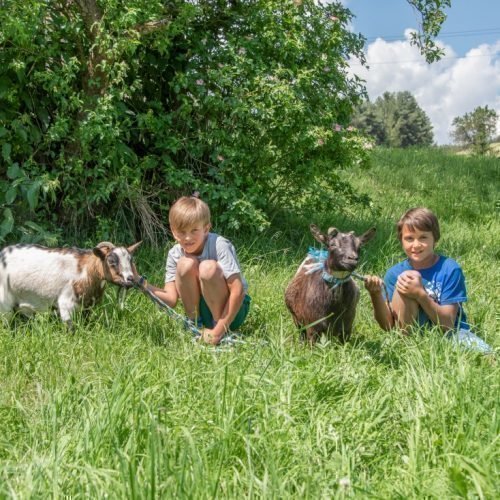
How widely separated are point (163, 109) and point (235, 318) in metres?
2.65

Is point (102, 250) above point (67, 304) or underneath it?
above

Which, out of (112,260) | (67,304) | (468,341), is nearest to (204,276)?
(112,260)

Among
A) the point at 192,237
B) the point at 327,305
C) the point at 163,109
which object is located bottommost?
the point at 327,305

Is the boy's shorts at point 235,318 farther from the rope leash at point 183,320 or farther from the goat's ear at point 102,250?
the goat's ear at point 102,250

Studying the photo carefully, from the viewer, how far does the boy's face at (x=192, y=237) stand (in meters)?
3.90

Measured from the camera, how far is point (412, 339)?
3604 millimetres

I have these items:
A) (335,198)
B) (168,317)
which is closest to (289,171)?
(335,198)

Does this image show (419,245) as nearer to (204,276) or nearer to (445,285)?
(445,285)

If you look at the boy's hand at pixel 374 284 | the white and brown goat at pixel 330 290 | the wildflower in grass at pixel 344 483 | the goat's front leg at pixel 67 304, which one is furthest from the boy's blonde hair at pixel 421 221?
the goat's front leg at pixel 67 304

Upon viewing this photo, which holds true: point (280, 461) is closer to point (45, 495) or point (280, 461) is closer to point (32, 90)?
point (45, 495)

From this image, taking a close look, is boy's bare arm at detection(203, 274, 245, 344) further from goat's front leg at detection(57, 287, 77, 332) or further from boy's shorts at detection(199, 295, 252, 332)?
goat's front leg at detection(57, 287, 77, 332)

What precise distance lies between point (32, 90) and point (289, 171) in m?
2.52

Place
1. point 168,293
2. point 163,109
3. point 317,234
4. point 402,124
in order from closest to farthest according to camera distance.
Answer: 1. point 317,234
2. point 168,293
3. point 163,109
4. point 402,124

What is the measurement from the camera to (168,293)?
4145 millimetres
